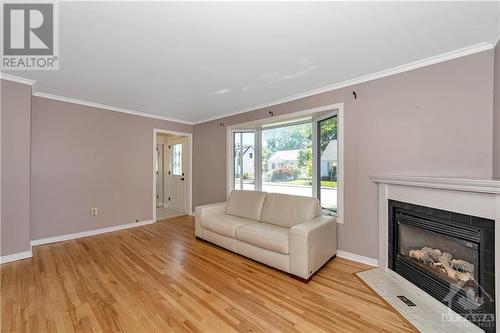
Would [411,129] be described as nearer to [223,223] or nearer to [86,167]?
[223,223]

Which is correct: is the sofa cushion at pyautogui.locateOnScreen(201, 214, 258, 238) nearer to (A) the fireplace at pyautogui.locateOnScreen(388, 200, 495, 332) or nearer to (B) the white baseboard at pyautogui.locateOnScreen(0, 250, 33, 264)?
(A) the fireplace at pyautogui.locateOnScreen(388, 200, 495, 332)

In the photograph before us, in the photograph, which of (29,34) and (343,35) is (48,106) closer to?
(29,34)

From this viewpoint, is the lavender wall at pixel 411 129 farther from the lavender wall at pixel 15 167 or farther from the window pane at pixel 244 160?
the lavender wall at pixel 15 167

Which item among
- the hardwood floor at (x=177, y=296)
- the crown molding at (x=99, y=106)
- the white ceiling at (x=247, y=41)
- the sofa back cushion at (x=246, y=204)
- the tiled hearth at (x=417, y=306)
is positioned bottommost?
the hardwood floor at (x=177, y=296)

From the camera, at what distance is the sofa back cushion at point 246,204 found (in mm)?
3393

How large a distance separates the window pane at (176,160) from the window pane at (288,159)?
103 inches

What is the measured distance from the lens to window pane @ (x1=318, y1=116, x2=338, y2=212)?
3244mm

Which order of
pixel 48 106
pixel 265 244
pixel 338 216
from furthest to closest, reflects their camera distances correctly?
pixel 48 106
pixel 338 216
pixel 265 244

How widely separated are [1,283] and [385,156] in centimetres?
454

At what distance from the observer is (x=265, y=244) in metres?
2.56

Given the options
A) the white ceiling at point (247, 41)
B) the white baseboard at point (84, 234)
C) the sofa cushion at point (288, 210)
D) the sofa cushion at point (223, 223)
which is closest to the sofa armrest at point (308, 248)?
the sofa cushion at point (288, 210)

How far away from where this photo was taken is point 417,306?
1847 mm

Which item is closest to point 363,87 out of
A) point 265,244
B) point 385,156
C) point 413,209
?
point 385,156

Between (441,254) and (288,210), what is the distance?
1638mm
